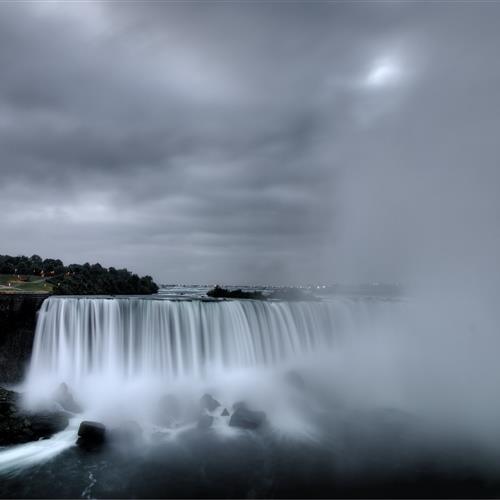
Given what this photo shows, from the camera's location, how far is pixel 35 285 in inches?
1387

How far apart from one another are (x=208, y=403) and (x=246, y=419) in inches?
88.3

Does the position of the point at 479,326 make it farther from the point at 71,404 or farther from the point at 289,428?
the point at 71,404

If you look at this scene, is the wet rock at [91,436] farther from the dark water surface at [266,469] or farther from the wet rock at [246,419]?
the wet rock at [246,419]

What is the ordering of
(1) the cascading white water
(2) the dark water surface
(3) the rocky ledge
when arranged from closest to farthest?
(2) the dark water surface
(3) the rocky ledge
(1) the cascading white water

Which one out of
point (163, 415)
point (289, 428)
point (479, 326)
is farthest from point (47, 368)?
point (479, 326)

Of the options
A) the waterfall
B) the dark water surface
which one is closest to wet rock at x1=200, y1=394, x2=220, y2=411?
the dark water surface

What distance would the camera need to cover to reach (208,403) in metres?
15.5

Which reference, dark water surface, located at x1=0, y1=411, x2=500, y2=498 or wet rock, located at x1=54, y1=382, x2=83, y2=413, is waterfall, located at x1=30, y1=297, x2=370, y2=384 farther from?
dark water surface, located at x1=0, y1=411, x2=500, y2=498

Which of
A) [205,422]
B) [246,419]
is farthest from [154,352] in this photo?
[246,419]

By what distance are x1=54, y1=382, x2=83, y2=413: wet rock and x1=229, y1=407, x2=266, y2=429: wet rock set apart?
743 centimetres

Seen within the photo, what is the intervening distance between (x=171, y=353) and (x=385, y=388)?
46.0 ft

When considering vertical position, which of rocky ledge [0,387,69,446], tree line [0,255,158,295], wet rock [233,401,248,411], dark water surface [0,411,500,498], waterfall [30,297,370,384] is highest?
tree line [0,255,158,295]

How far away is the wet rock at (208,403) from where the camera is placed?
50.6ft

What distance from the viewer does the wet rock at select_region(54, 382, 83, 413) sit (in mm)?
14664
